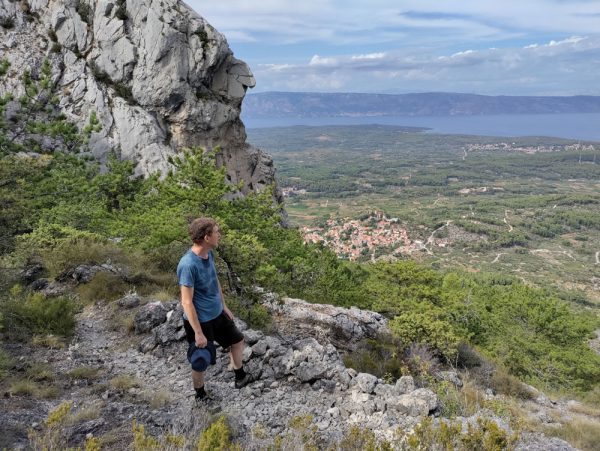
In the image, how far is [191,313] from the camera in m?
4.85

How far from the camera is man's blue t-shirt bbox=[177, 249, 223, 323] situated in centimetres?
482

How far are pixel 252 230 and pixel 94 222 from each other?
22.3 feet

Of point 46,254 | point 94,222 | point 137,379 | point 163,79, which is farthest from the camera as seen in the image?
point 163,79

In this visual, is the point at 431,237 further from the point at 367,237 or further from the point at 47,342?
the point at 47,342

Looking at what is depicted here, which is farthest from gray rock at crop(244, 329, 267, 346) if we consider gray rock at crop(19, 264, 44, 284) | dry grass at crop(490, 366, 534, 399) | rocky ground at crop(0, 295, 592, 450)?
dry grass at crop(490, 366, 534, 399)

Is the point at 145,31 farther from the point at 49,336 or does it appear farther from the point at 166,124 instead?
the point at 49,336

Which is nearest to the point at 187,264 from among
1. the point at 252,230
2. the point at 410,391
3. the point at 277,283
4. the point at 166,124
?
the point at 410,391

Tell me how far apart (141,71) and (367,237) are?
83049 mm

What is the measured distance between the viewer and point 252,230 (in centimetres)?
1238

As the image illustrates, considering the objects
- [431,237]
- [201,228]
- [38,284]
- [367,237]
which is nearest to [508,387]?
[201,228]


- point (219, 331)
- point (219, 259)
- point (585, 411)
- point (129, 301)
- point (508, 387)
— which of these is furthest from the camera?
point (508, 387)

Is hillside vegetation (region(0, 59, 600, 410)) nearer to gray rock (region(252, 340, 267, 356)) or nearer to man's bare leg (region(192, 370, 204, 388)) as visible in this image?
gray rock (region(252, 340, 267, 356))

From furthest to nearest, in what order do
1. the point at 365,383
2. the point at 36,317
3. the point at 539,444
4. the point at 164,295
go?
the point at 164,295, the point at 36,317, the point at 365,383, the point at 539,444

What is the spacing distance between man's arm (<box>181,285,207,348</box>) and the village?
8420cm
